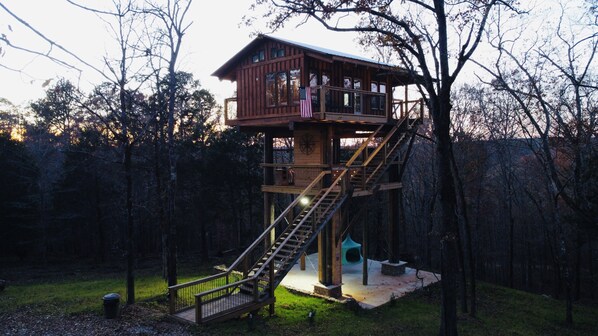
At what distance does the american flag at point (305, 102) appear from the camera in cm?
1430

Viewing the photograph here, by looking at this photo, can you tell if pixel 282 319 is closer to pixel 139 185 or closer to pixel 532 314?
pixel 532 314

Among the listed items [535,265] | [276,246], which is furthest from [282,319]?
[535,265]

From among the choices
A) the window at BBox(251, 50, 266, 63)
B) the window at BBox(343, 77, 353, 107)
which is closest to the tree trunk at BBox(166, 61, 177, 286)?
the window at BBox(251, 50, 266, 63)

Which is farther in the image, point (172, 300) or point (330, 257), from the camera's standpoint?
point (330, 257)

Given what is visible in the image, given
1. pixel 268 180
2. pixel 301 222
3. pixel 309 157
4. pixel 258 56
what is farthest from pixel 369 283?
pixel 258 56

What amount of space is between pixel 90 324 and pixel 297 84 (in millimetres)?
10639

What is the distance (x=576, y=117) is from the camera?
1455 cm

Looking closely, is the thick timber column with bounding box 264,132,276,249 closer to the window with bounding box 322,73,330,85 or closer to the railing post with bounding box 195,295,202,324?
the window with bounding box 322,73,330,85

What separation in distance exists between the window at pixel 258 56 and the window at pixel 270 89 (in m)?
0.86

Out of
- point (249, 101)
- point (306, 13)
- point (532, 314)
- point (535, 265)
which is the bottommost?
point (535, 265)

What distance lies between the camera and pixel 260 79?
1720 cm

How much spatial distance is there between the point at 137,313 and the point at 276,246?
16.4 feet

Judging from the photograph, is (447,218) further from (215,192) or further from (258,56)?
(215,192)

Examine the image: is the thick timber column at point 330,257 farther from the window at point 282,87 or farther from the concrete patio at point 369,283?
the window at point 282,87
